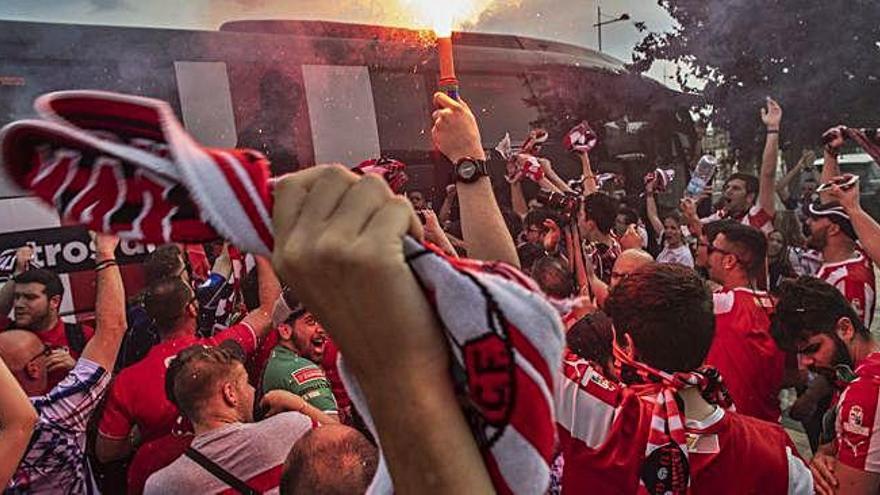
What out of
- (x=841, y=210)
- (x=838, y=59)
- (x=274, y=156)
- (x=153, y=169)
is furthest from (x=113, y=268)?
(x=838, y=59)

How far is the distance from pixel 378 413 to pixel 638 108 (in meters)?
9.61

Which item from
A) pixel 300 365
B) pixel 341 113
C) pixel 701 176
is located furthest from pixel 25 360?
pixel 701 176

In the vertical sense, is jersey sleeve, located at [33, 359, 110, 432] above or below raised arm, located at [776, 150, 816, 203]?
below

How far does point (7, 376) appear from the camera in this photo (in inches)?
72.1

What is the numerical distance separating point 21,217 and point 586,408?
17.3ft

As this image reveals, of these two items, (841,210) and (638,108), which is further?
(638,108)

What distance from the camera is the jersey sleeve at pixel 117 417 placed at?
274 cm

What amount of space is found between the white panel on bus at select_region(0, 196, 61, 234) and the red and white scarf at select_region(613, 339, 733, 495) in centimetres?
518

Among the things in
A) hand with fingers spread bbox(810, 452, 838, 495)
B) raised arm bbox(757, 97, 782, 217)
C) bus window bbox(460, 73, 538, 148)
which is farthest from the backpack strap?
bus window bbox(460, 73, 538, 148)

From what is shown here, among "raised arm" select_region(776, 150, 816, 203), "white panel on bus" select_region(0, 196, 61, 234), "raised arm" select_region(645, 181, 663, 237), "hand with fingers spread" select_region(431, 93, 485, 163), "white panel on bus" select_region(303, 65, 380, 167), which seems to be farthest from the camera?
"raised arm" select_region(776, 150, 816, 203)

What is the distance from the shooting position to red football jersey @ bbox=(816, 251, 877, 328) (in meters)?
3.84

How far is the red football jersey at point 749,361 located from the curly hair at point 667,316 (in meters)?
0.71

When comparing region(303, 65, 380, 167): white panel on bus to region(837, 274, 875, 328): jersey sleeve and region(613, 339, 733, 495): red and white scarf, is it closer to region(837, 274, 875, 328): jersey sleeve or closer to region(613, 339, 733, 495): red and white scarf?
region(837, 274, 875, 328): jersey sleeve

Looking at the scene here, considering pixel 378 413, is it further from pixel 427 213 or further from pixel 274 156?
pixel 274 156
